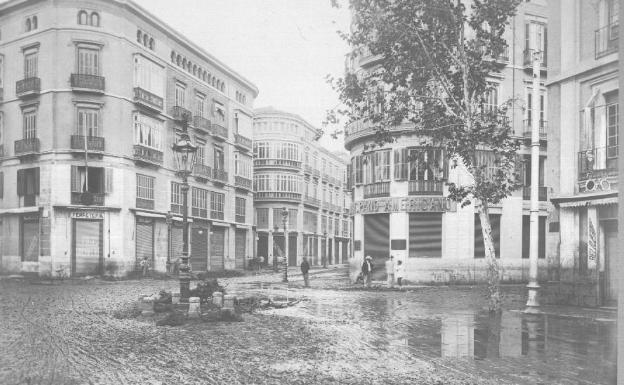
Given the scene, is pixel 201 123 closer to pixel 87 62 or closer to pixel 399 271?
pixel 87 62

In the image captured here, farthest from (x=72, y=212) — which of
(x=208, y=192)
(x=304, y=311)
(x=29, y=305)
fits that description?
(x=304, y=311)

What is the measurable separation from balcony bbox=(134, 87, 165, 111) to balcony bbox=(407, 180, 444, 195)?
1871cm

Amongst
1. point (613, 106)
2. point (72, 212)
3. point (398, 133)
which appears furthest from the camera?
point (398, 133)

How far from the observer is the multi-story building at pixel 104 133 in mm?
5754

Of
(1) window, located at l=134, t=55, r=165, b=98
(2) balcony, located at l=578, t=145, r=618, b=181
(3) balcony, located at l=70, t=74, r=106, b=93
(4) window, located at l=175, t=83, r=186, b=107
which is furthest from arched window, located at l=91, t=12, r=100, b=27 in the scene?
(2) balcony, located at l=578, t=145, r=618, b=181

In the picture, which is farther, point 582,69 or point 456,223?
point 456,223

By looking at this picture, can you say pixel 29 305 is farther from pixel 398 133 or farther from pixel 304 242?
pixel 398 133

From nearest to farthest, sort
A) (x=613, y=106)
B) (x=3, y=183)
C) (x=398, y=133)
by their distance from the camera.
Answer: (x=3, y=183), (x=613, y=106), (x=398, y=133)

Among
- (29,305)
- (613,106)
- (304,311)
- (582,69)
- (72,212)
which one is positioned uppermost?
(582,69)

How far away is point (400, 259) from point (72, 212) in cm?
1977

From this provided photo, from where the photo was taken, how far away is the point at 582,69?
8094mm

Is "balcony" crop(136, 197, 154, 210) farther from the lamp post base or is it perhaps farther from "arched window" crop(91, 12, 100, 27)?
the lamp post base

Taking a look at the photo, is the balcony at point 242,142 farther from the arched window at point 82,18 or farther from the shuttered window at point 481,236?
the shuttered window at point 481,236

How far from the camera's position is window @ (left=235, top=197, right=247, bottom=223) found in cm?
974
